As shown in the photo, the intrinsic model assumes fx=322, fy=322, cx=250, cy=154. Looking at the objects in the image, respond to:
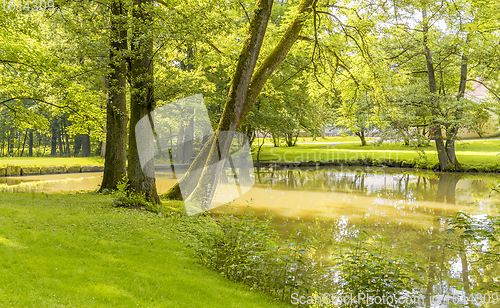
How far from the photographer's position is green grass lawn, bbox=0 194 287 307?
3.65 m

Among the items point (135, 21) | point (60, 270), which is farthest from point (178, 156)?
point (60, 270)

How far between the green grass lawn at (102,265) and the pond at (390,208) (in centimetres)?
178

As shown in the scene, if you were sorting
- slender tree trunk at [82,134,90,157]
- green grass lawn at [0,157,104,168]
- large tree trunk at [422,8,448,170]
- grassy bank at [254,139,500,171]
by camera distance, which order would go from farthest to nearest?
slender tree trunk at [82,134,90,157] < grassy bank at [254,139,500,171] < green grass lawn at [0,157,104,168] < large tree trunk at [422,8,448,170]

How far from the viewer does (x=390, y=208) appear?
12.2m

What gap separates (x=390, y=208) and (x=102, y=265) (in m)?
10.6

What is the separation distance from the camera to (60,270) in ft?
13.7

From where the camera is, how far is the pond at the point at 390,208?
6430mm

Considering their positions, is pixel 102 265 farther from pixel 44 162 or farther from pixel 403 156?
pixel 403 156

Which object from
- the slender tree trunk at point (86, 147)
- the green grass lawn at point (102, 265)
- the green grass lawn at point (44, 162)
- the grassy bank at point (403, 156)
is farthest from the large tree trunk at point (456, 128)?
the slender tree trunk at point (86, 147)

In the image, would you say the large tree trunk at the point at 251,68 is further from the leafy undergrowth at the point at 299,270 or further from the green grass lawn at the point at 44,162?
the green grass lawn at the point at 44,162

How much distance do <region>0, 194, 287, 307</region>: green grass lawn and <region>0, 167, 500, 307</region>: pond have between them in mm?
1782

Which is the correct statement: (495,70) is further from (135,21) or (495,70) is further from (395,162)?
(135,21)

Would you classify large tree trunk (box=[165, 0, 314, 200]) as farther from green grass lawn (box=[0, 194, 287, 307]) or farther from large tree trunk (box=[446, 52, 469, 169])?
large tree trunk (box=[446, 52, 469, 169])

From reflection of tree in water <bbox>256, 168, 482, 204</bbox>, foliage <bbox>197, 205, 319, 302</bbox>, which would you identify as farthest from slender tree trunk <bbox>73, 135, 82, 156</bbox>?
foliage <bbox>197, 205, 319, 302</bbox>
